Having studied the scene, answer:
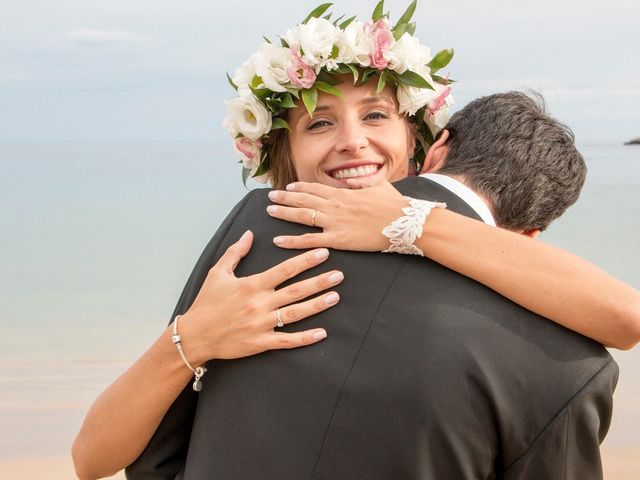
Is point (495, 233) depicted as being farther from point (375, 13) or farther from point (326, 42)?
point (375, 13)

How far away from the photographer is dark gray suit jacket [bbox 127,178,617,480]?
217cm

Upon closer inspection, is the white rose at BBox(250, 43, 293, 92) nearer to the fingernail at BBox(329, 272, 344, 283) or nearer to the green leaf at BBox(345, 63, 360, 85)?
the green leaf at BBox(345, 63, 360, 85)

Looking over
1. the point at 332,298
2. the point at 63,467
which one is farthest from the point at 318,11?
the point at 63,467

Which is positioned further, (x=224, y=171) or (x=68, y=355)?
(x=224, y=171)

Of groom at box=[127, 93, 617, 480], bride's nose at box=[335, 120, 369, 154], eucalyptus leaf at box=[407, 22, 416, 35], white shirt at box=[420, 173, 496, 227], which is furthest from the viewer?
eucalyptus leaf at box=[407, 22, 416, 35]

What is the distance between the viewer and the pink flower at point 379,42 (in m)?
3.11

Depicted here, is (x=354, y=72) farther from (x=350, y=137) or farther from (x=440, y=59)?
(x=440, y=59)

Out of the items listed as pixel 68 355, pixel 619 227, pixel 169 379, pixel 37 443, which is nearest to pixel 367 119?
pixel 169 379

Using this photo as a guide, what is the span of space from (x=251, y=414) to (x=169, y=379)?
321 millimetres

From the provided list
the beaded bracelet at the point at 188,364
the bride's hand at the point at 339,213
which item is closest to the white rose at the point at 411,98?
the bride's hand at the point at 339,213

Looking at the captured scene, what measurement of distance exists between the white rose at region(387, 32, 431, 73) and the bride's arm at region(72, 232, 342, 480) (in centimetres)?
101

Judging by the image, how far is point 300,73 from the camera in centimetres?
315

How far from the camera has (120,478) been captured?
5539mm

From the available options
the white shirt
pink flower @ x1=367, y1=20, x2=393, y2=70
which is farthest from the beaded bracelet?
pink flower @ x1=367, y1=20, x2=393, y2=70
